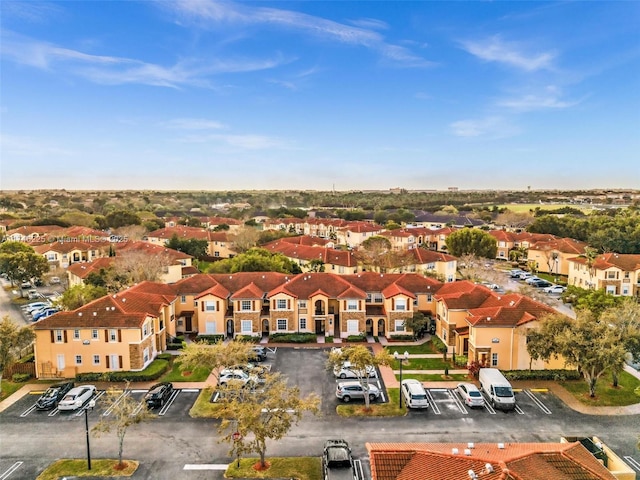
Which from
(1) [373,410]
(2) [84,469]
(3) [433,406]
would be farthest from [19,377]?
(3) [433,406]

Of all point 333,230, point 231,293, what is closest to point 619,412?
point 231,293

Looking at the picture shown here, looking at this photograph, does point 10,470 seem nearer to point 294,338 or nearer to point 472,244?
point 294,338

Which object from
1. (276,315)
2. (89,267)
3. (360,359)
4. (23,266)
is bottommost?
(276,315)

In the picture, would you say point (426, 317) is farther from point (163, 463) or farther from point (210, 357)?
point (163, 463)

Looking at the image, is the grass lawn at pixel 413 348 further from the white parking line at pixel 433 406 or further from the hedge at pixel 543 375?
the white parking line at pixel 433 406

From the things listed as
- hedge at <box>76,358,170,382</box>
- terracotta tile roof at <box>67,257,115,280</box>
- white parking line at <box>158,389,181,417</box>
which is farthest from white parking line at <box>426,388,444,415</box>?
terracotta tile roof at <box>67,257,115,280</box>

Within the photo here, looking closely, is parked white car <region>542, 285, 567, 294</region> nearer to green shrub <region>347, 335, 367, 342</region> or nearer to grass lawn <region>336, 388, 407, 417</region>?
green shrub <region>347, 335, 367, 342</region>

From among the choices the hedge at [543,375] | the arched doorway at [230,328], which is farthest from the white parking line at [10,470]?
the hedge at [543,375]
